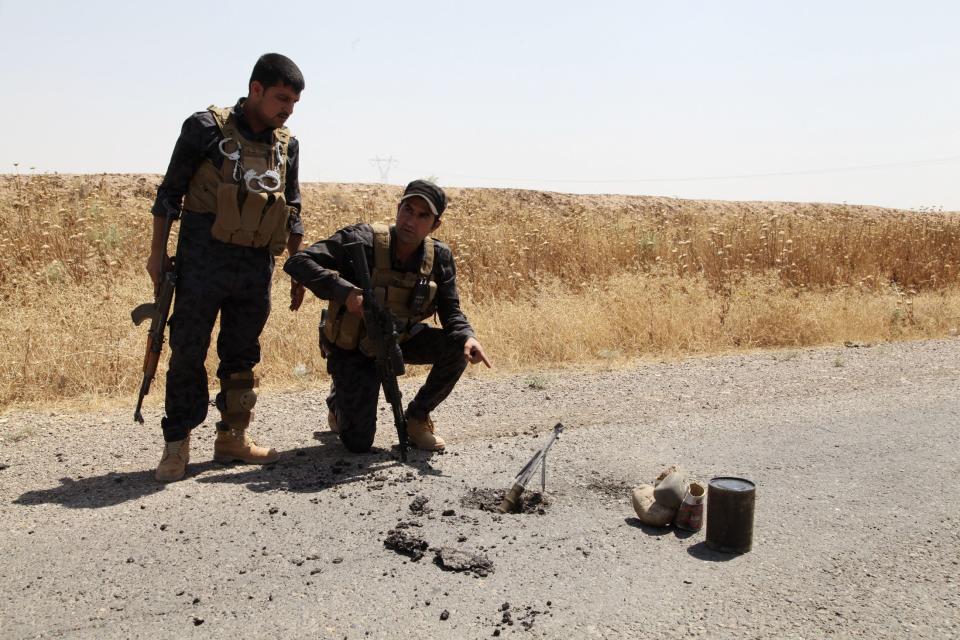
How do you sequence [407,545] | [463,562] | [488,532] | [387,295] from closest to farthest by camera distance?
[463,562] → [407,545] → [488,532] → [387,295]

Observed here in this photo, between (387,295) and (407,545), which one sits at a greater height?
(387,295)

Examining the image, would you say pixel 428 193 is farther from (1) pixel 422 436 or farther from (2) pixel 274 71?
(1) pixel 422 436

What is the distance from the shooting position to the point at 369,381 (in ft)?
15.7

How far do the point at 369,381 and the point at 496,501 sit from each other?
1156 millimetres

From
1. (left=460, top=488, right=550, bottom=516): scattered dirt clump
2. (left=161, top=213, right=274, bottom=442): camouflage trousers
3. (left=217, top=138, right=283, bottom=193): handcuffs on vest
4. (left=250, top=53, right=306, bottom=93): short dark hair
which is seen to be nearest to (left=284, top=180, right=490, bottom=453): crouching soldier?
(left=161, top=213, right=274, bottom=442): camouflage trousers

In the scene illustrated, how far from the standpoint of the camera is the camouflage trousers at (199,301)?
422 cm

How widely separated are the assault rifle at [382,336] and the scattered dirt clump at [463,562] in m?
1.29

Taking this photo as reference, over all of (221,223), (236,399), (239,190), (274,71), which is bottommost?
(236,399)

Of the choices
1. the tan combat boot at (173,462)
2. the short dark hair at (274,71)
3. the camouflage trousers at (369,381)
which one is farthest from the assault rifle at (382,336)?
the tan combat boot at (173,462)

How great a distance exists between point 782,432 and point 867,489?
100cm

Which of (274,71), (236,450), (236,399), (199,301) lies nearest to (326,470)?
(236,450)

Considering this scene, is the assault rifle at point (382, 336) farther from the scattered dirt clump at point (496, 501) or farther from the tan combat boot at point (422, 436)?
the scattered dirt clump at point (496, 501)

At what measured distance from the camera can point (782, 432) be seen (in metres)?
5.32

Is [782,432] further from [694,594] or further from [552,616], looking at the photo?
[552,616]
